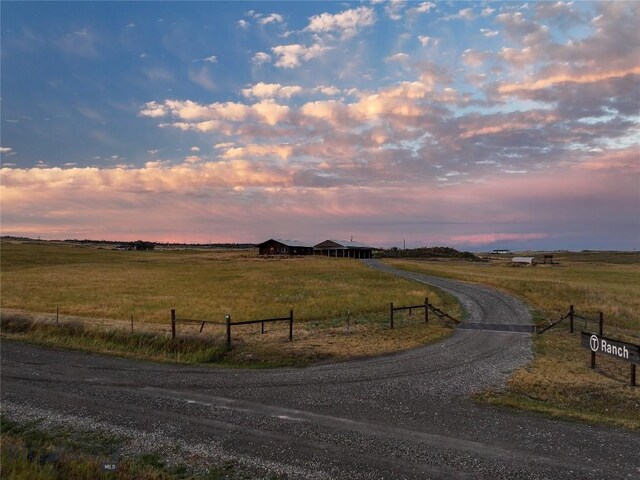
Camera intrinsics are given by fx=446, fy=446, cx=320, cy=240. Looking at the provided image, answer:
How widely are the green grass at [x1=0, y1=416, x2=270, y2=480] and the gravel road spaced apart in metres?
0.34

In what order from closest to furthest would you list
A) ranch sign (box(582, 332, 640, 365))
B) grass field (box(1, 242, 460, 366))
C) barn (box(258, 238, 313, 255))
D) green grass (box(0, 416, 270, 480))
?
green grass (box(0, 416, 270, 480)) → ranch sign (box(582, 332, 640, 365)) → grass field (box(1, 242, 460, 366)) → barn (box(258, 238, 313, 255))

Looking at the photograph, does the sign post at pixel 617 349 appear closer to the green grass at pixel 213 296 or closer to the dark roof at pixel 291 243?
the green grass at pixel 213 296

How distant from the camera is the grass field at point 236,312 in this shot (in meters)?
19.1

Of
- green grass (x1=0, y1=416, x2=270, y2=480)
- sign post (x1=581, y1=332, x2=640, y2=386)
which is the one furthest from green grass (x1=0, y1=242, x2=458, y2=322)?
green grass (x1=0, y1=416, x2=270, y2=480)

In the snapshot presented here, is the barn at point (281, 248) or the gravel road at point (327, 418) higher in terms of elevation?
the barn at point (281, 248)

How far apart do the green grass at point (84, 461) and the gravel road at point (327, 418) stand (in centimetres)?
34

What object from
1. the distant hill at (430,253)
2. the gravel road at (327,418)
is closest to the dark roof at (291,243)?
the distant hill at (430,253)

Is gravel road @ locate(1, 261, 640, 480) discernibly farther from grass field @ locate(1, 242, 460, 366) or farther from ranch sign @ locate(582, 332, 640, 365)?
ranch sign @ locate(582, 332, 640, 365)

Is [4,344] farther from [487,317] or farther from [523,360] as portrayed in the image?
[487,317]

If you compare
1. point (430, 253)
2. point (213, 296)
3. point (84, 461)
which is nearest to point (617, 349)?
point (84, 461)

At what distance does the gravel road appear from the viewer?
8844 mm

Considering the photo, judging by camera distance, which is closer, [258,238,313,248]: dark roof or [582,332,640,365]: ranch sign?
[582,332,640,365]: ranch sign

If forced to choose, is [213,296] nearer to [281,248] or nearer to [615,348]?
[615,348]

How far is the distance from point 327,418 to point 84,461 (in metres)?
5.39
